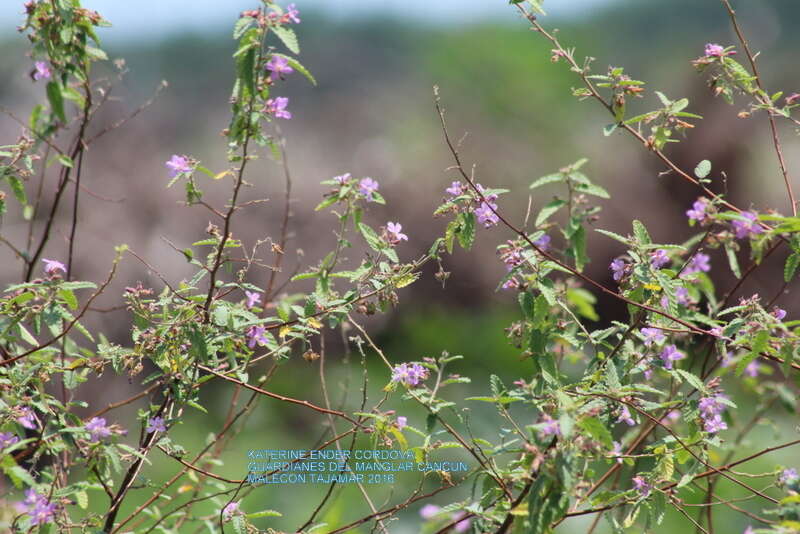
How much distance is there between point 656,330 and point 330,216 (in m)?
4.16

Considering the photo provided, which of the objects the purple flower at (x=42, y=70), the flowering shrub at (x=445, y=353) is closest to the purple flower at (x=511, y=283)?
the flowering shrub at (x=445, y=353)

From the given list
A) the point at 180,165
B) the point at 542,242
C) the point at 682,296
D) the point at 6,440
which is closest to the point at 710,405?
the point at 682,296

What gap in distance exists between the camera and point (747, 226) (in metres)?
1.41

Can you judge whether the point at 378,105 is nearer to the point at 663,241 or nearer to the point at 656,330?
the point at 663,241

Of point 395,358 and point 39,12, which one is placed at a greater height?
point 39,12

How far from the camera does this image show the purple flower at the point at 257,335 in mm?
1604

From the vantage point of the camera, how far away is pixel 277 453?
2.16 meters

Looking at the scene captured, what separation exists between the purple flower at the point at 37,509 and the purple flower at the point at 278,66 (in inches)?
35.2

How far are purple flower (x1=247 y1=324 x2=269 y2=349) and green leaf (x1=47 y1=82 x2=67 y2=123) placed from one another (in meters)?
0.52

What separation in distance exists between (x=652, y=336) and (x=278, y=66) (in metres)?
0.88

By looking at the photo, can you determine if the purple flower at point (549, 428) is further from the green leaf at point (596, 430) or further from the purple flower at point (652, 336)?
the purple flower at point (652, 336)

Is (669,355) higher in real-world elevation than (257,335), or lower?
lower

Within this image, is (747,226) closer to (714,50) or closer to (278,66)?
(714,50)

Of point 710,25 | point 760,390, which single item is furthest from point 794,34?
point 760,390
